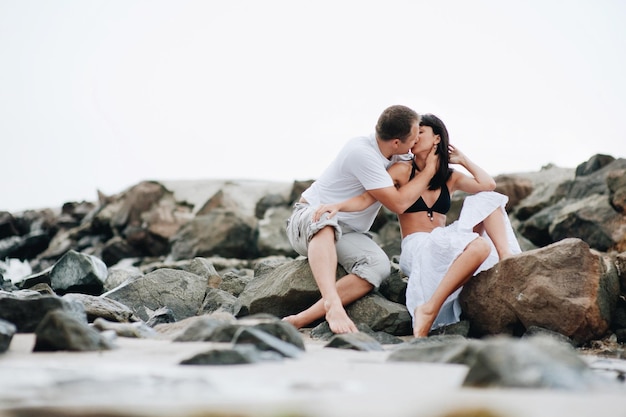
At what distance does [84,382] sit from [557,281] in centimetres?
327

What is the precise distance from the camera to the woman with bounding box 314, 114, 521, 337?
4566mm

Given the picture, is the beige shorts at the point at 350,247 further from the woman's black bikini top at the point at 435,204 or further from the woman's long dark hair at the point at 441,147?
the woman's long dark hair at the point at 441,147

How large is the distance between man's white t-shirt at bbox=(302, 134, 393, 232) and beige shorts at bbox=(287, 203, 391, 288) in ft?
0.35

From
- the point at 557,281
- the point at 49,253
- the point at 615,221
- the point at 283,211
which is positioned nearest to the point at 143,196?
the point at 49,253

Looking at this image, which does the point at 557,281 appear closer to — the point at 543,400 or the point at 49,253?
the point at 543,400

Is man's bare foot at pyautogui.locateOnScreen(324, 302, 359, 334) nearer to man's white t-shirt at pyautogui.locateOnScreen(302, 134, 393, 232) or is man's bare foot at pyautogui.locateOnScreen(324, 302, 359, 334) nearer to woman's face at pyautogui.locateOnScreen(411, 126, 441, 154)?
man's white t-shirt at pyautogui.locateOnScreen(302, 134, 393, 232)

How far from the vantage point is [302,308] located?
16.9 ft

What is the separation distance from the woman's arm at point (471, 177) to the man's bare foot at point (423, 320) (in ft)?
3.81

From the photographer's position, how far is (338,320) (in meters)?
4.41

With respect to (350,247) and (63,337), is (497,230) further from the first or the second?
(63,337)

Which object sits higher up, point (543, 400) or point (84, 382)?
point (543, 400)

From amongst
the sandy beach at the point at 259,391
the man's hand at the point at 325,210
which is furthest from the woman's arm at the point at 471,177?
the sandy beach at the point at 259,391

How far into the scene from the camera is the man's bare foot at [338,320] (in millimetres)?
4320

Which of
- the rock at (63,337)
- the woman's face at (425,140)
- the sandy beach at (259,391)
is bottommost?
the rock at (63,337)
